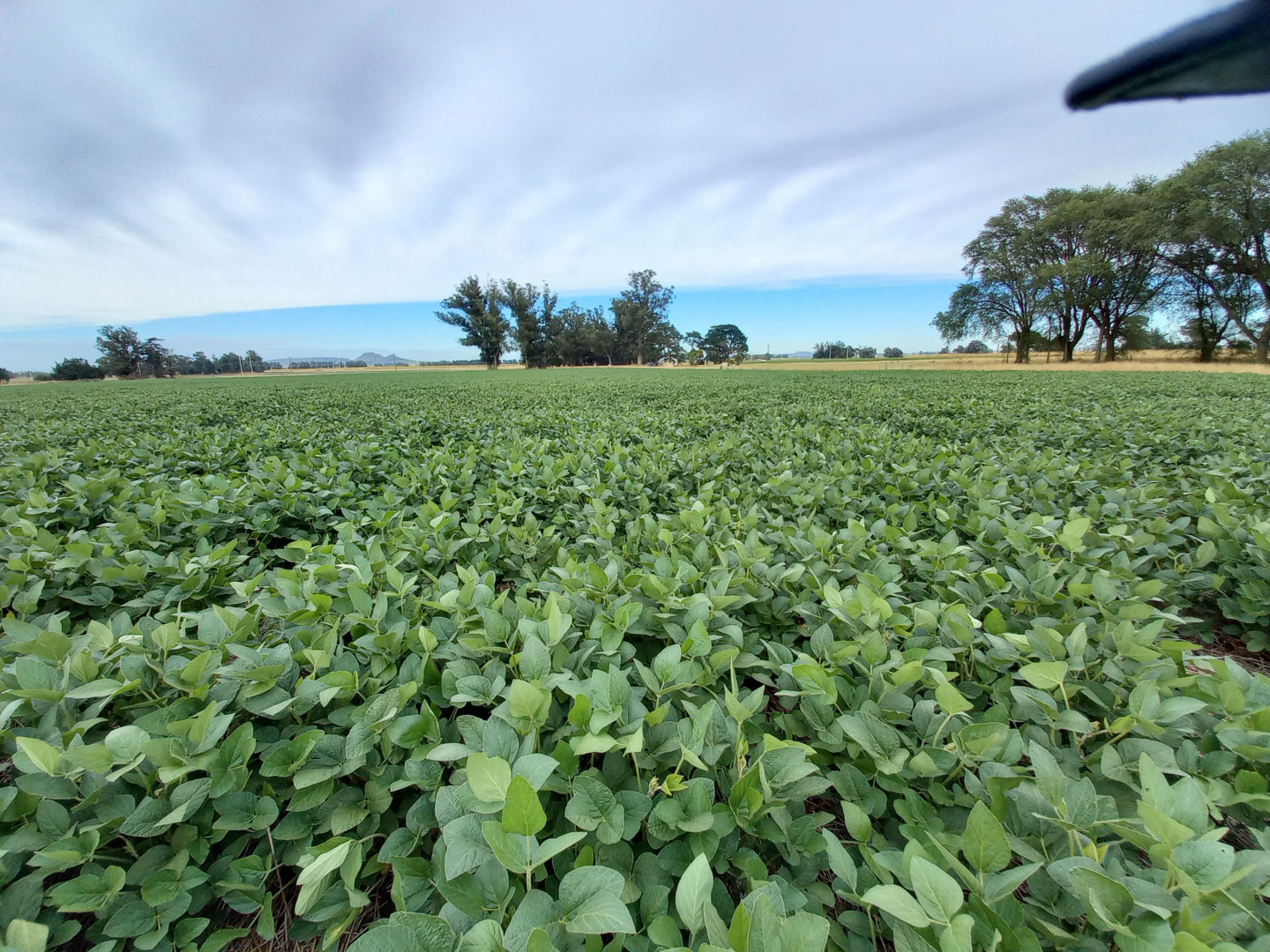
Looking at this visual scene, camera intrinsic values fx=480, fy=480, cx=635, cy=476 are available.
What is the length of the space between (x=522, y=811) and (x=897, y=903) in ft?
2.04

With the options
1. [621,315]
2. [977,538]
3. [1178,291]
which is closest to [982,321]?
[1178,291]

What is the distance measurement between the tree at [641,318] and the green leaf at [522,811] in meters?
84.5

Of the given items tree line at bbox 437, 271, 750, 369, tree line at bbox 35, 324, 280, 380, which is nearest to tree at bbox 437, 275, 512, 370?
tree line at bbox 437, 271, 750, 369

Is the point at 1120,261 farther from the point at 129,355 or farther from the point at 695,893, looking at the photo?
the point at 129,355

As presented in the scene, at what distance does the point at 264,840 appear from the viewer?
1212 millimetres

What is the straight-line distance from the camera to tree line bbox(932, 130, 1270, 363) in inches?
1252

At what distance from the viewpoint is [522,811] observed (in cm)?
82

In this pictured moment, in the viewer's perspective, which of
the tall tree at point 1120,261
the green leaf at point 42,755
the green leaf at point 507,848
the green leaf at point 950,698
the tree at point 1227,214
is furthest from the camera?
the tall tree at point 1120,261

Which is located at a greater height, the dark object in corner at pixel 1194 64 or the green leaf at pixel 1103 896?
the dark object in corner at pixel 1194 64

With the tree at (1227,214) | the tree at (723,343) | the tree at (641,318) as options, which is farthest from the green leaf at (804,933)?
the tree at (723,343)

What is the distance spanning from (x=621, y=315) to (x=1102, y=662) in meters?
85.4

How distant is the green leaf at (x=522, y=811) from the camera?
0.82 meters

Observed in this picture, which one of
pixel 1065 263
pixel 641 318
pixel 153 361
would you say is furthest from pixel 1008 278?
pixel 153 361

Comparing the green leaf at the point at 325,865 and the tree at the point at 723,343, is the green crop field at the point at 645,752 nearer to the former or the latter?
the green leaf at the point at 325,865
